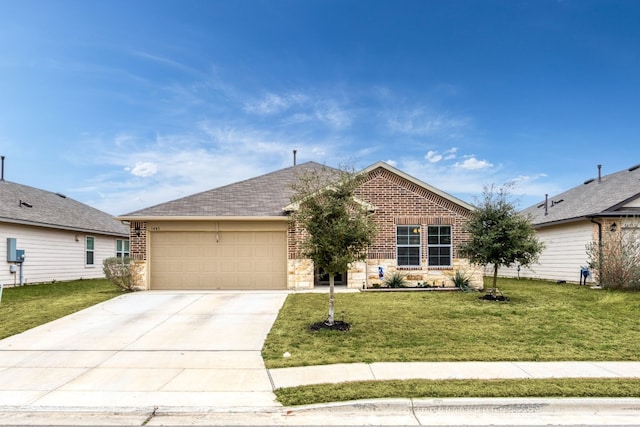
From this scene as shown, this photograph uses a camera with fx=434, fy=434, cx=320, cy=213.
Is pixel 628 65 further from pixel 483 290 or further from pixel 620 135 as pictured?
pixel 483 290

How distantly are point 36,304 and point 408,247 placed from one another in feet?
42.3

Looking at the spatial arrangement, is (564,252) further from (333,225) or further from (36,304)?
(36,304)

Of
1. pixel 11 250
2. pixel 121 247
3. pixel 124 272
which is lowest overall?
pixel 124 272

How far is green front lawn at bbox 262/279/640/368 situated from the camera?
776cm

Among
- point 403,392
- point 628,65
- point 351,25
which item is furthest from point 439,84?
point 403,392

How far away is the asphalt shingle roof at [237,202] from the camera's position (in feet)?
54.1

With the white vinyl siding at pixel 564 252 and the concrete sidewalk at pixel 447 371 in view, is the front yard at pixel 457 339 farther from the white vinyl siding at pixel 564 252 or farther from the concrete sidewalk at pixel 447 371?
the white vinyl siding at pixel 564 252

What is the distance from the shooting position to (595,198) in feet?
69.1

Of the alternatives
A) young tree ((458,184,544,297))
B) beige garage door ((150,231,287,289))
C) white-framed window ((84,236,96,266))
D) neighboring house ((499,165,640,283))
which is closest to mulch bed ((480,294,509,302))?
young tree ((458,184,544,297))

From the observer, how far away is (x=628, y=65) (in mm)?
20453

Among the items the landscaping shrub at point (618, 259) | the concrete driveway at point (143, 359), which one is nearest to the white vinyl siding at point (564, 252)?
the landscaping shrub at point (618, 259)

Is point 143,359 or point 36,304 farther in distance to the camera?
point 36,304

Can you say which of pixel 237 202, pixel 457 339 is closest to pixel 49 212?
pixel 237 202

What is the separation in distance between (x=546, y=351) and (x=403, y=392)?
378 centimetres
